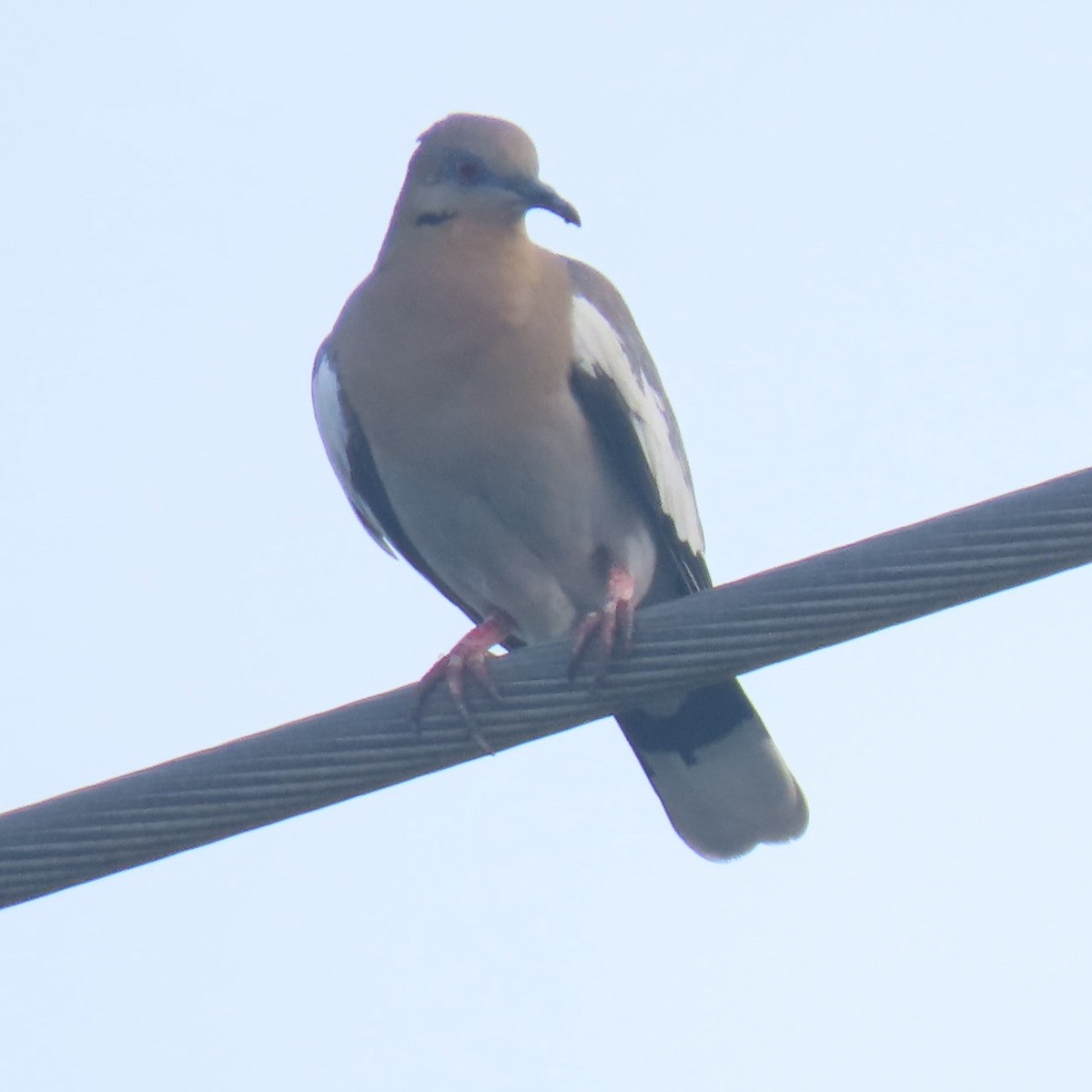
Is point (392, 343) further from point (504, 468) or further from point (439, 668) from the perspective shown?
point (439, 668)

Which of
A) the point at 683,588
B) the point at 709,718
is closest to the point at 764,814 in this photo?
the point at 709,718

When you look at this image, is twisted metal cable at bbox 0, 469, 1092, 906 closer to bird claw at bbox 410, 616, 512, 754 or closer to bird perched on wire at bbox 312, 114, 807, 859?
bird claw at bbox 410, 616, 512, 754

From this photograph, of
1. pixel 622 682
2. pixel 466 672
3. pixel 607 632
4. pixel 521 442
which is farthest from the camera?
pixel 521 442

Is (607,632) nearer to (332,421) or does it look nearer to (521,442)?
(521,442)

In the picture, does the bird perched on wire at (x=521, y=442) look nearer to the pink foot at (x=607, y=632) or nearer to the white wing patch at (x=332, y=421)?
the white wing patch at (x=332, y=421)

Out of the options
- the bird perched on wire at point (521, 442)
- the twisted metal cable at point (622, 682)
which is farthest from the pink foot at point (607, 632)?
the bird perched on wire at point (521, 442)

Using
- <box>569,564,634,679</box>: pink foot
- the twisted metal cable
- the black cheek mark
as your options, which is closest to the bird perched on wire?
the black cheek mark

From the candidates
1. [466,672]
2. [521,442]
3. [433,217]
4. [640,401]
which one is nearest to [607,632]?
[466,672]
